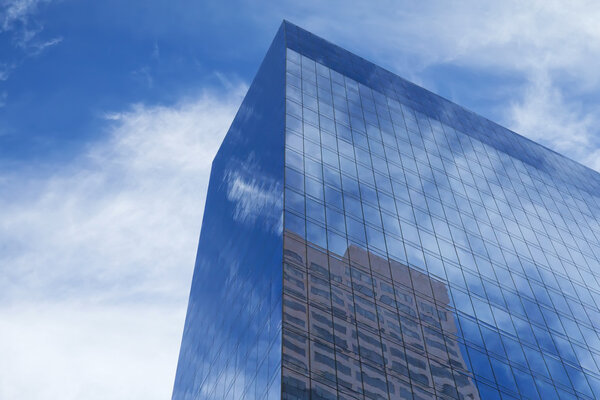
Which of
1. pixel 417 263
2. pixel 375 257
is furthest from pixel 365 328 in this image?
pixel 417 263

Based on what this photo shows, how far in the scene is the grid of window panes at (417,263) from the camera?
126 ft

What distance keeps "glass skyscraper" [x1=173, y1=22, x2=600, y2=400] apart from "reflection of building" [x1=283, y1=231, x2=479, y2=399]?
0.10 metres

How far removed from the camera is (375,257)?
46.1 metres

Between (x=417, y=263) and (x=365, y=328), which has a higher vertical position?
(x=417, y=263)

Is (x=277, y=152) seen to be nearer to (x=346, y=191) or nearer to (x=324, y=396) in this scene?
(x=346, y=191)

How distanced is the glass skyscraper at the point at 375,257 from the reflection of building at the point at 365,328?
10 centimetres

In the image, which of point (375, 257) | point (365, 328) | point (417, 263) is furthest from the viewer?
point (417, 263)

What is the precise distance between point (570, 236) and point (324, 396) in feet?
149

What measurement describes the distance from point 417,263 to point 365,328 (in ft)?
34.8

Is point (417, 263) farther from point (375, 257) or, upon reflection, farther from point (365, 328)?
point (365, 328)

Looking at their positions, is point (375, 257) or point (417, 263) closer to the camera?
point (375, 257)

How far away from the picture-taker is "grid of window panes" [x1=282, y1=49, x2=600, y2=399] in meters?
38.4

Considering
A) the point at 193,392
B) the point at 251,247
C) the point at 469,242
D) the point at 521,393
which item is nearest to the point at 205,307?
the point at 193,392

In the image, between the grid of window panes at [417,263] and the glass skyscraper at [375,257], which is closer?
the grid of window panes at [417,263]
